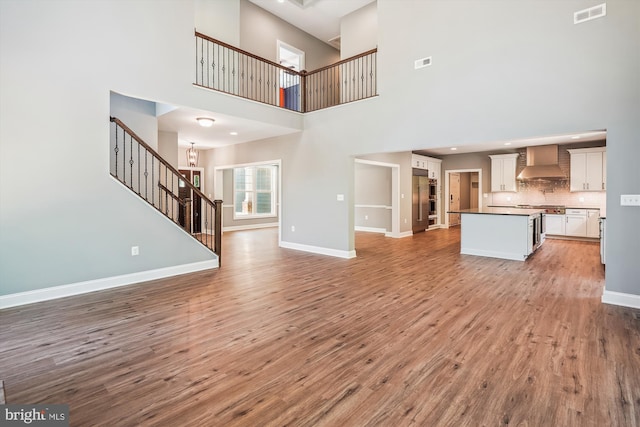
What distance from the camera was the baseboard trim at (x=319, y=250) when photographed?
6570 mm

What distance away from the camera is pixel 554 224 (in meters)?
8.88

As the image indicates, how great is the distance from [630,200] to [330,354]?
12.7 feet

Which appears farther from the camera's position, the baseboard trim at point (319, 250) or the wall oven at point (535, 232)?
the baseboard trim at point (319, 250)

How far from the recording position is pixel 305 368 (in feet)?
7.79

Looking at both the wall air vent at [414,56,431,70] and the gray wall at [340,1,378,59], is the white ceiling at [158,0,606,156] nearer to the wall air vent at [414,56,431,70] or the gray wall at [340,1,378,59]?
the gray wall at [340,1,378,59]

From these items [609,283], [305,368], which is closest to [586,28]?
[609,283]

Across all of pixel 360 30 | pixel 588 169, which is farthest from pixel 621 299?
pixel 360 30

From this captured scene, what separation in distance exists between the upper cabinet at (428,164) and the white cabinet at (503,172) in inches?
72.9

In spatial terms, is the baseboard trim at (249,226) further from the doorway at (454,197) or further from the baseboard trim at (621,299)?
the baseboard trim at (621,299)

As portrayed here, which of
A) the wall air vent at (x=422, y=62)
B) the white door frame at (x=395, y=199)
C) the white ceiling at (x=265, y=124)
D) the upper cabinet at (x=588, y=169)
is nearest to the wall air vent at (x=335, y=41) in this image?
the white ceiling at (x=265, y=124)

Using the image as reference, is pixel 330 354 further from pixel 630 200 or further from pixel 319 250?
pixel 319 250

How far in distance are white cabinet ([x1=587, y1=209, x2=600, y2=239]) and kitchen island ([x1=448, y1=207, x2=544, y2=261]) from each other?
245 centimetres

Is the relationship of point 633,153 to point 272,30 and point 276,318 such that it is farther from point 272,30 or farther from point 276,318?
point 272,30

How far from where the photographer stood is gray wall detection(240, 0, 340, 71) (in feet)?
24.4
